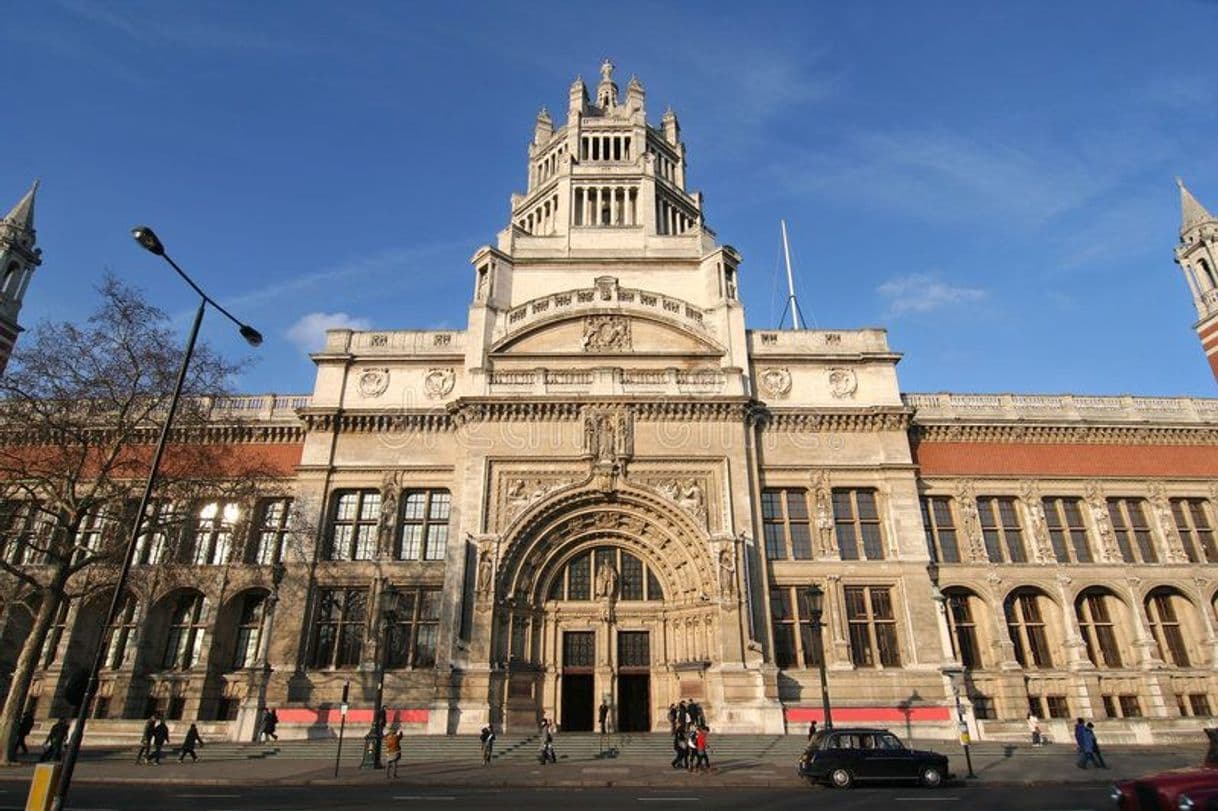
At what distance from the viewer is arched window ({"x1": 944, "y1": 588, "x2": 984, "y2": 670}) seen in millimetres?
29500

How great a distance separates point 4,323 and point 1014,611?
56487 millimetres

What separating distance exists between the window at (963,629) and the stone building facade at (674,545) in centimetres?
22

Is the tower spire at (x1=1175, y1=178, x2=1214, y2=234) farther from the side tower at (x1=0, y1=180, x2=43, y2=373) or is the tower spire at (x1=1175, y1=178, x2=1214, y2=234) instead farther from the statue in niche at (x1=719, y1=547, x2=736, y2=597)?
the side tower at (x1=0, y1=180, x2=43, y2=373)

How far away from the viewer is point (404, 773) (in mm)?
19281

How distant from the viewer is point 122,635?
30312 mm

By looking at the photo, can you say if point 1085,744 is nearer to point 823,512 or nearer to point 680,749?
point 680,749

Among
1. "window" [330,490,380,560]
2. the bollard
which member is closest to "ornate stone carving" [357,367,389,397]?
"window" [330,490,380,560]

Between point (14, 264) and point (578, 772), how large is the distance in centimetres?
4555

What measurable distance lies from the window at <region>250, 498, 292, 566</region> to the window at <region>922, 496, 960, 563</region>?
97.4 ft

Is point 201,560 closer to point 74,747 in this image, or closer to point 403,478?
point 403,478

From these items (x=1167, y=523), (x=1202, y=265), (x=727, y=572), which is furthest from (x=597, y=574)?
(x=1202, y=265)

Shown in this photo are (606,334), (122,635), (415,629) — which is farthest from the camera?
(606,334)

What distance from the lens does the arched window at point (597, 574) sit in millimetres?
29781

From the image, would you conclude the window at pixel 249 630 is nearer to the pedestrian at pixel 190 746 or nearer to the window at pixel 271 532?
the window at pixel 271 532
